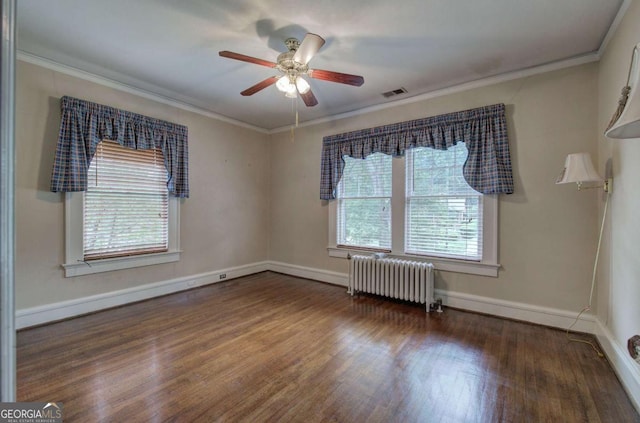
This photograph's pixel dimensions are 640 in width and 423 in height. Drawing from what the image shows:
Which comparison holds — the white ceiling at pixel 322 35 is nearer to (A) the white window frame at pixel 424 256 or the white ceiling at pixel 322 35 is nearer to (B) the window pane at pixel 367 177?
(B) the window pane at pixel 367 177

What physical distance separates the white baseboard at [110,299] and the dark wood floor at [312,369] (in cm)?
15

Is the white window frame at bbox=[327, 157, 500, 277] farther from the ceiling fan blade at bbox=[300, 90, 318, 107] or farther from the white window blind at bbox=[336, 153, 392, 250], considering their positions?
the ceiling fan blade at bbox=[300, 90, 318, 107]

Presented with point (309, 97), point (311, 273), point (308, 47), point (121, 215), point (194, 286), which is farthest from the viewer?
point (311, 273)

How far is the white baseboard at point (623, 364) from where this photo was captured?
6.27 feet

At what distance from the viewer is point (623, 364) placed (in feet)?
6.95

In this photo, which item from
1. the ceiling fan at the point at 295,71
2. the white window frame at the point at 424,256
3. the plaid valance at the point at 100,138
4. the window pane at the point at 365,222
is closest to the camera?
the ceiling fan at the point at 295,71

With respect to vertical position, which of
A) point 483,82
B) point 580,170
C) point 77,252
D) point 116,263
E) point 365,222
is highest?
point 483,82

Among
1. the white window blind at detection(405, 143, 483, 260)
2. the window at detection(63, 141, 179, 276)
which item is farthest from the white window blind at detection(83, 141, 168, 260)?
the white window blind at detection(405, 143, 483, 260)

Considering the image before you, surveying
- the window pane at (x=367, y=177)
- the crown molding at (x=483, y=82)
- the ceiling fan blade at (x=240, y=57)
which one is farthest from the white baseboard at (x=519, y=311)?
the ceiling fan blade at (x=240, y=57)

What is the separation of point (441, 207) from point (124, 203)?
13.3 ft

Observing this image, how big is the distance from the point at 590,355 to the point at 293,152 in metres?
4.61

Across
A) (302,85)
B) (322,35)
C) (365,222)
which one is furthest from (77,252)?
(365,222)

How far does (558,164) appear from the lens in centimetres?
303

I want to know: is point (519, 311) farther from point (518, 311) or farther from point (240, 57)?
point (240, 57)
